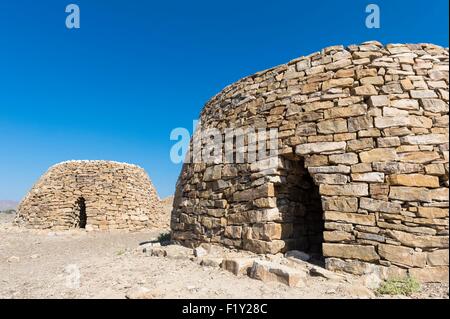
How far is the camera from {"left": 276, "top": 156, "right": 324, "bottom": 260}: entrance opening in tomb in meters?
5.58

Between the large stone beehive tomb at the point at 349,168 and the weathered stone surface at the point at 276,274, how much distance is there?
59 cm

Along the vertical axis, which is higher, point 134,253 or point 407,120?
point 407,120

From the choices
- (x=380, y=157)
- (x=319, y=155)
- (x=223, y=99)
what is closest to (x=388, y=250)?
(x=380, y=157)

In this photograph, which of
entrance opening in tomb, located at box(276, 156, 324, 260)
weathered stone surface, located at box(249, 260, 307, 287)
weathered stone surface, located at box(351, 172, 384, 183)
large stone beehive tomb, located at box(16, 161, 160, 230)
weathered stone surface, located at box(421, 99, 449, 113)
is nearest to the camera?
weathered stone surface, located at box(249, 260, 307, 287)

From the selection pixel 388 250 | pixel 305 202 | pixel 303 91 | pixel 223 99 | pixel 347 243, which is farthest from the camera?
pixel 223 99

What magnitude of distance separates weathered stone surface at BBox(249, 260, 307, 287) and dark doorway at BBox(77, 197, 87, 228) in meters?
13.7

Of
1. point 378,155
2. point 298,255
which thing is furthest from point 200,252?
point 378,155

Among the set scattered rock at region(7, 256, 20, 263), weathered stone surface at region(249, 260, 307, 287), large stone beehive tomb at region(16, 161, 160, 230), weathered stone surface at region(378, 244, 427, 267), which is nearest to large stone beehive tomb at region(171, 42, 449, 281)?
weathered stone surface at region(378, 244, 427, 267)

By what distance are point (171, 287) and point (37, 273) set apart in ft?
10.8

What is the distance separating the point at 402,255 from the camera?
4.24m

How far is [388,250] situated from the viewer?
432 centimetres

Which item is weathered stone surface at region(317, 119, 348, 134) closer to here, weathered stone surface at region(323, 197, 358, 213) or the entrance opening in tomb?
the entrance opening in tomb

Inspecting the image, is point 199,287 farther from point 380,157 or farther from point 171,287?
point 380,157

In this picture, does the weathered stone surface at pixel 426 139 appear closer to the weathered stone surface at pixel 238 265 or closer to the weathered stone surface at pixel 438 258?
the weathered stone surface at pixel 438 258
